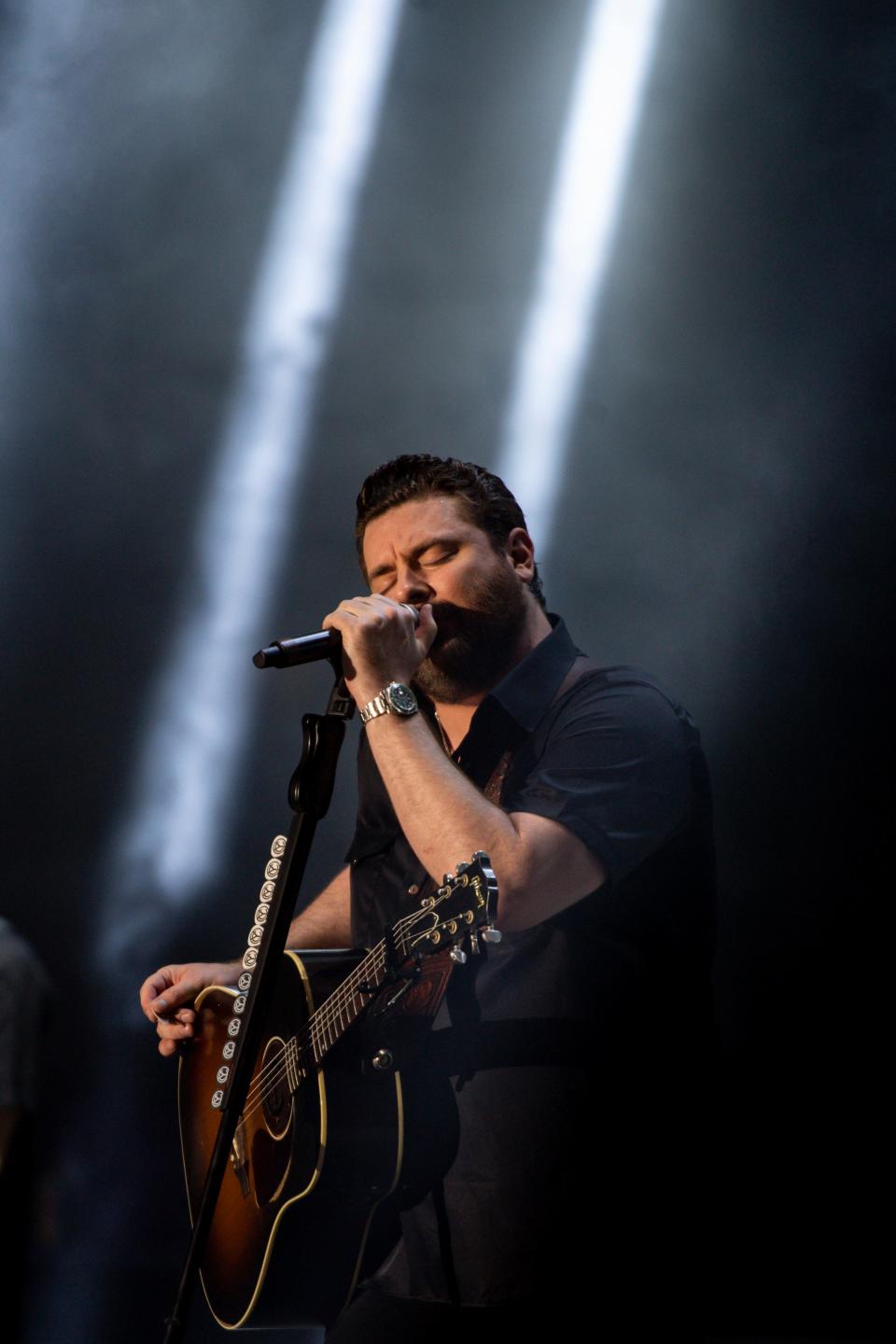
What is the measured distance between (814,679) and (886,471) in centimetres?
61

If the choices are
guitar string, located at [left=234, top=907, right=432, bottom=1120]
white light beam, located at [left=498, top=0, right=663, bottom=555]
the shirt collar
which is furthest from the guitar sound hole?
white light beam, located at [left=498, top=0, right=663, bottom=555]

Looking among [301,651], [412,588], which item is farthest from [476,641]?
[301,651]

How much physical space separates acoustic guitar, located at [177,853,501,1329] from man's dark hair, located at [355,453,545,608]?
816 mm

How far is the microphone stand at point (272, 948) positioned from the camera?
4.49ft

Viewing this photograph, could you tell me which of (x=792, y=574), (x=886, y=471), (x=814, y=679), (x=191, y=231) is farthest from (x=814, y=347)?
(x=191, y=231)

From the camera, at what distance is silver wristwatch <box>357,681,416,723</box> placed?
1.59 meters

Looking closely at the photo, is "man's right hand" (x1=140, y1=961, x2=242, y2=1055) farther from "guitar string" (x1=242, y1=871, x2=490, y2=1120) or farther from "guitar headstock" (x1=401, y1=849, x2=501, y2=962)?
"guitar headstock" (x1=401, y1=849, x2=501, y2=962)

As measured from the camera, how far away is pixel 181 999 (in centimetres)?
212

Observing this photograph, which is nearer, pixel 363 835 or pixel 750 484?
pixel 363 835

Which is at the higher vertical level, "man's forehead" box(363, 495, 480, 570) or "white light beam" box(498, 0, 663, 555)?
"white light beam" box(498, 0, 663, 555)

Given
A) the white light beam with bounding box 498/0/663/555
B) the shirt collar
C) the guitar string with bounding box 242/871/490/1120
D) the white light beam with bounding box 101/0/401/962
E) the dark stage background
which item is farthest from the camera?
the white light beam with bounding box 498/0/663/555

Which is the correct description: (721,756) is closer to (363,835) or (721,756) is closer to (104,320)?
(363,835)

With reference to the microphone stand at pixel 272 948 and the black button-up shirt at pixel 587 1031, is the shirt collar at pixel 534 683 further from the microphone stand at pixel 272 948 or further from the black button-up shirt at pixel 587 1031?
the microphone stand at pixel 272 948

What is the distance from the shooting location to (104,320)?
3.46 meters
